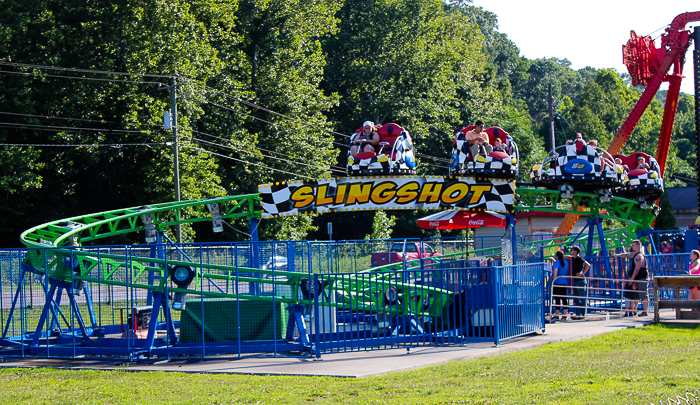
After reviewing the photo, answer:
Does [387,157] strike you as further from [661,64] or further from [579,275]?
[661,64]

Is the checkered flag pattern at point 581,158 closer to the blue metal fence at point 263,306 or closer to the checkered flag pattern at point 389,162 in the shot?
the checkered flag pattern at point 389,162

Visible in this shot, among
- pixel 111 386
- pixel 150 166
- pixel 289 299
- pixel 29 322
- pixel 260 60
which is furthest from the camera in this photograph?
pixel 260 60

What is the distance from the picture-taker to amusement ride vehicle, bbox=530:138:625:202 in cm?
1886

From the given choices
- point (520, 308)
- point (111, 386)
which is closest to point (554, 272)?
point (520, 308)

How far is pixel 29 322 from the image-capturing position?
52.1ft

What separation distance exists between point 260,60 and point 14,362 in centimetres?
3129

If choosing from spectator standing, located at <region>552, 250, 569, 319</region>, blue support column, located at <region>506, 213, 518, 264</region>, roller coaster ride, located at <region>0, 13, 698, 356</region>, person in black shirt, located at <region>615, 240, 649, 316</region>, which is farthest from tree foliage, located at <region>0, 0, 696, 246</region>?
person in black shirt, located at <region>615, 240, 649, 316</region>

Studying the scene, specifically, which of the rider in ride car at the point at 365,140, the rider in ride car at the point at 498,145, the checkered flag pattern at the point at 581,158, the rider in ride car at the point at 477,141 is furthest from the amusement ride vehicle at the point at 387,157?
the checkered flag pattern at the point at 581,158

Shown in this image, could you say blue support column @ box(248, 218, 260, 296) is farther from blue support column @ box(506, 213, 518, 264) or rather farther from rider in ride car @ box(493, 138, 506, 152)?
rider in ride car @ box(493, 138, 506, 152)

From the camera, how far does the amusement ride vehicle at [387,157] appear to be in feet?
59.7

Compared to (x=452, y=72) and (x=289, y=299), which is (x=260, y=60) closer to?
(x=452, y=72)

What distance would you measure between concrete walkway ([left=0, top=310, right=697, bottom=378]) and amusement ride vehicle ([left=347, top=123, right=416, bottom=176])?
6.15m

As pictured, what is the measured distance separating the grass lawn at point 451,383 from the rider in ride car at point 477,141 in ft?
24.0

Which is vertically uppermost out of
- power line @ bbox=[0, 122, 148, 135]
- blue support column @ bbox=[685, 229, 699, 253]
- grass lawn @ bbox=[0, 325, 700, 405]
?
power line @ bbox=[0, 122, 148, 135]
